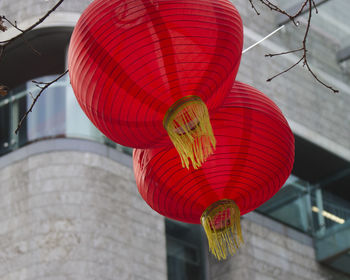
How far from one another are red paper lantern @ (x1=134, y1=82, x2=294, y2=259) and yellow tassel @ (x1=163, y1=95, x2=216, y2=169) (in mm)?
217

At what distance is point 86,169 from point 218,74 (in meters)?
6.31

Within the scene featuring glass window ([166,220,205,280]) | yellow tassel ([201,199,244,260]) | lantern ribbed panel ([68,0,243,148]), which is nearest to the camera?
lantern ribbed panel ([68,0,243,148])

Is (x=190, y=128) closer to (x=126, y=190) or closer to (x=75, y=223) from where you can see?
(x=75, y=223)

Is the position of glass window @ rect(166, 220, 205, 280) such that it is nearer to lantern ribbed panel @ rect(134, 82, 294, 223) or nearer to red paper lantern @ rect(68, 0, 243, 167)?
lantern ribbed panel @ rect(134, 82, 294, 223)

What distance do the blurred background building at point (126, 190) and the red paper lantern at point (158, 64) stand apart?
5234 mm

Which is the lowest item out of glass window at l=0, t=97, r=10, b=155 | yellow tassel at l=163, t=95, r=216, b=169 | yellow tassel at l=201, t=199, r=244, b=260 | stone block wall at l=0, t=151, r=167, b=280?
yellow tassel at l=201, t=199, r=244, b=260

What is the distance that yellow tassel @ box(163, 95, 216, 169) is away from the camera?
10.1ft

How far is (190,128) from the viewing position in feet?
10.4

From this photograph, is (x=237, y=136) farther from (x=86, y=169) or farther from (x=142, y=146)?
(x=86, y=169)

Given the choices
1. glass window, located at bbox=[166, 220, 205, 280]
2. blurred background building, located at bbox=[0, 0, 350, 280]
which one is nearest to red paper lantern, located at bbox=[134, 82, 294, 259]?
blurred background building, located at bbox=[0, 0, 350, 280]

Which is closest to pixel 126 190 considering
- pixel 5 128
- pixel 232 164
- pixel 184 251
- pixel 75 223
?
pixel 75 223

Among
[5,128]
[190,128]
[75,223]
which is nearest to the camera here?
[190,128]

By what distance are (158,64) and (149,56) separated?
0.15 ft

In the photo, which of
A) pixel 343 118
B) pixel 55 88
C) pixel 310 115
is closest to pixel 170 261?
pixel 55 88
